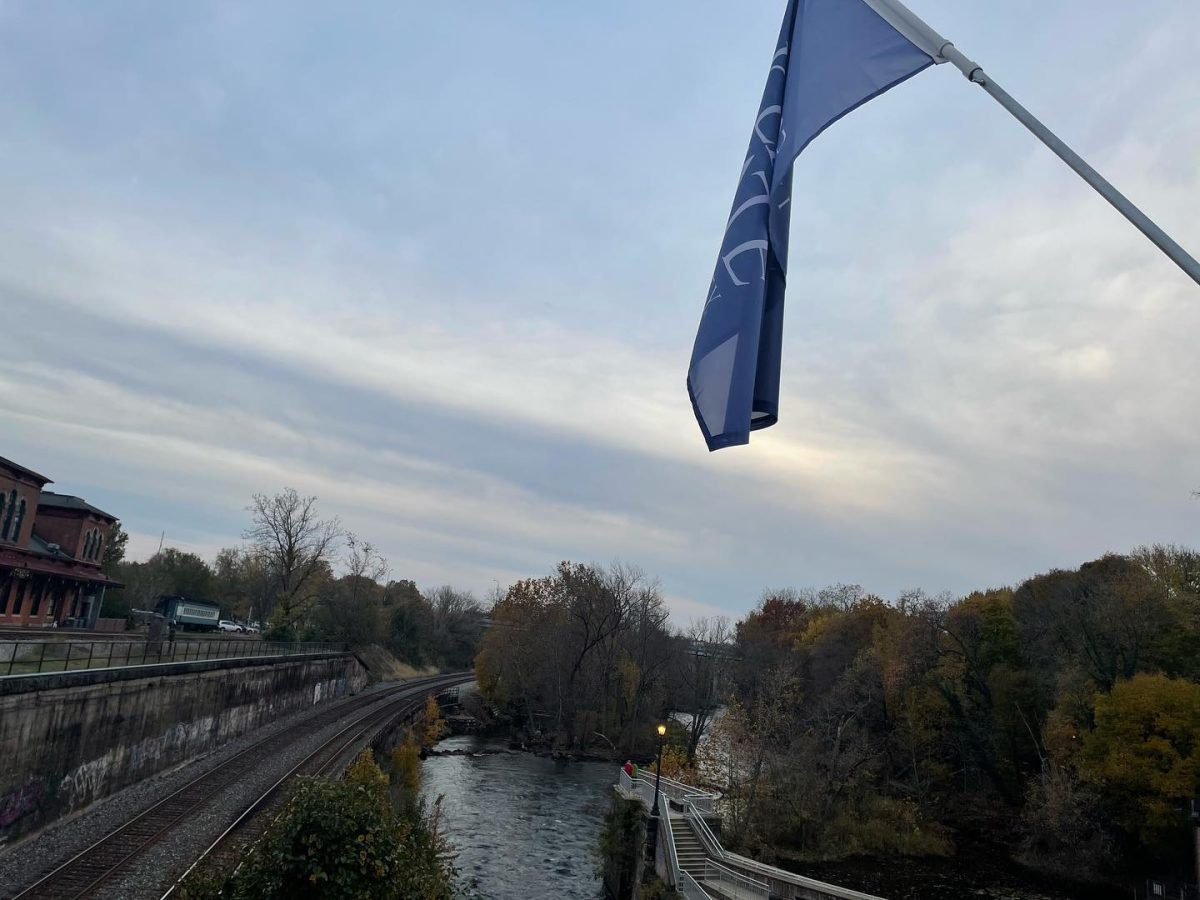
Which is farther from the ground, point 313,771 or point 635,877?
point 313,771

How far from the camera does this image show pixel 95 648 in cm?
2725

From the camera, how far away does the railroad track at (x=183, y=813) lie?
17.5 m

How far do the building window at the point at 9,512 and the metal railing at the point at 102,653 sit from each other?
1489cm

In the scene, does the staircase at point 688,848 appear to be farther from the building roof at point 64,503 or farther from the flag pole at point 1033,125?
the building roof at point 64,503

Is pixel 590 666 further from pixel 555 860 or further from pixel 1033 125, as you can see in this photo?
pixel 1033 125

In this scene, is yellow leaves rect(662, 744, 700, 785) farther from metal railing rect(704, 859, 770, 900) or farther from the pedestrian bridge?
metal railing rect(704, 859, 770, 900)

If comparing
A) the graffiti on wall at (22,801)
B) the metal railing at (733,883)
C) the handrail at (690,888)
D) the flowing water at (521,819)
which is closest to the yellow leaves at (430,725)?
the flowing water at (521,819)

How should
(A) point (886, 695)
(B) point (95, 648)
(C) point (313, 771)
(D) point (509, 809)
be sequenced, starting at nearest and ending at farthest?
(B) point (95, 648), (C) point (313, 771), (D) point (509, 809), (A) point (886, 695)

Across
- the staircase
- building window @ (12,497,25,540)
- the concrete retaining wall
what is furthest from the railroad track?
building window @ (12,497,25,540)

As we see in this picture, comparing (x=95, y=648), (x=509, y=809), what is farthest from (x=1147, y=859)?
(x=95, y=648)

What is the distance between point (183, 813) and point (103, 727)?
431 centimetres

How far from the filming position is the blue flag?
7.10 meters

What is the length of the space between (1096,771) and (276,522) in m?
72.6

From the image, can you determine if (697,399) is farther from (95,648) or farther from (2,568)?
(2,568)
